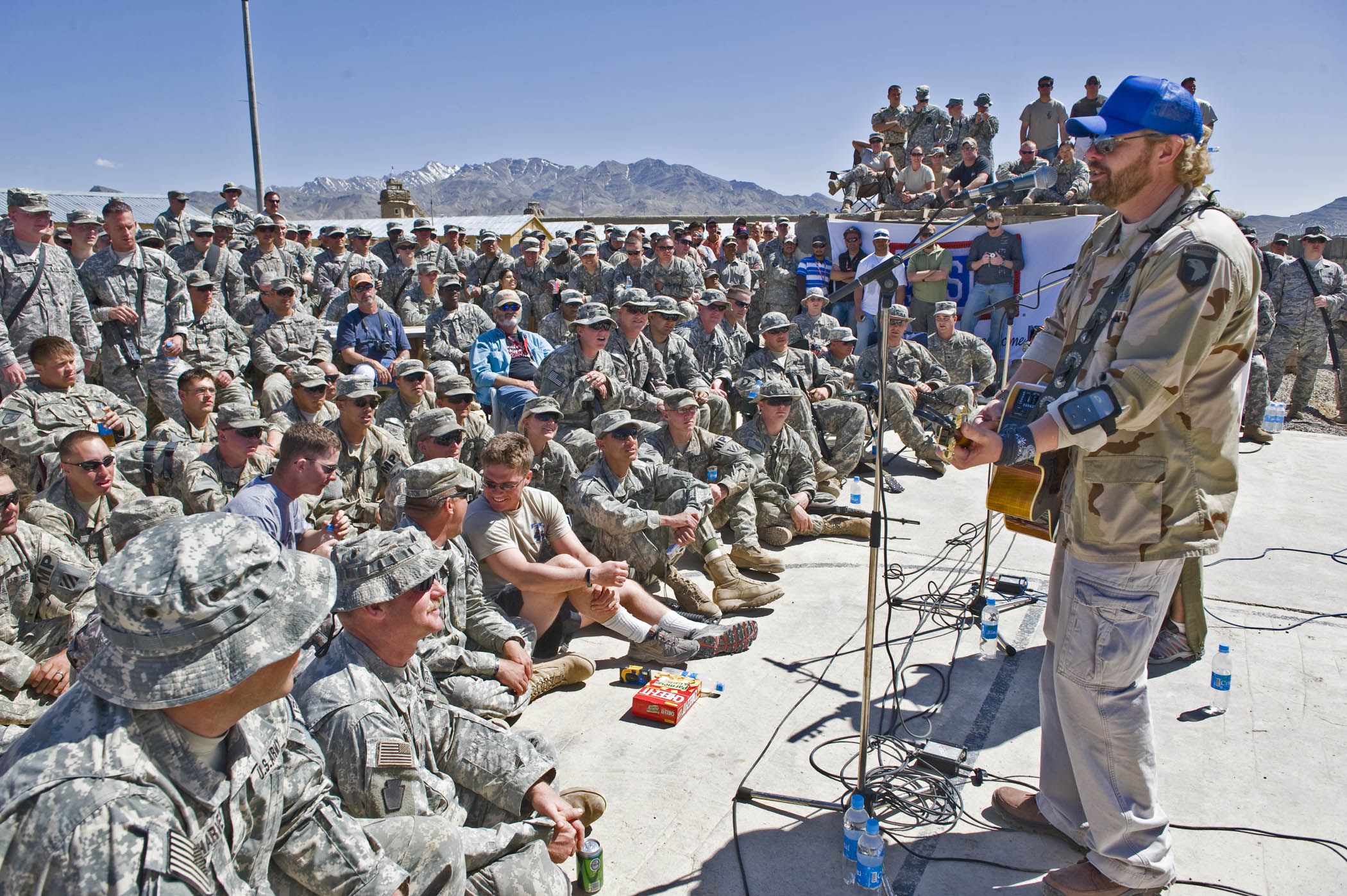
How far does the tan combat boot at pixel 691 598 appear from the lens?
17.6 ft

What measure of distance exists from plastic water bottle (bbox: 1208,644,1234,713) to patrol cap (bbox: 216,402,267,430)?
17.4ft

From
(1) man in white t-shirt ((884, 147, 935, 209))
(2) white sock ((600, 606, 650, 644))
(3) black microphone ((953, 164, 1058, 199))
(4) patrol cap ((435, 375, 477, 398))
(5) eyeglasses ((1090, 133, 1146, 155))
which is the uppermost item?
(1) man in white t-shirt ((884, 147, 935, 209))

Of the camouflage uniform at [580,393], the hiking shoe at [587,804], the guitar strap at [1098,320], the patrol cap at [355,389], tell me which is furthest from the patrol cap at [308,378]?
the guitar strap at [1098,320]

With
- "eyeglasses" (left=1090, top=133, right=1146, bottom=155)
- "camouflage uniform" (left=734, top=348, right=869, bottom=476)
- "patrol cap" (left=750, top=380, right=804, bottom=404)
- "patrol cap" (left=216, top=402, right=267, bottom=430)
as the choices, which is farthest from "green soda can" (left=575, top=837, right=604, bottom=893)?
"camouflage uniform" (left=734, top=348, right=869, bottom=476)

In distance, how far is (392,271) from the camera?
10.2 meters

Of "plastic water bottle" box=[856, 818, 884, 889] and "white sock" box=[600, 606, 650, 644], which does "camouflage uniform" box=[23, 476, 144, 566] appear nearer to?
"white sock" box=[600, 606, 650, 644]

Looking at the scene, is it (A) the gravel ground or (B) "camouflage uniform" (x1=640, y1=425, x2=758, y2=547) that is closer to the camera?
(B) "camouflage uniform" (x1=640, y1=425, x2=758, y2=547)

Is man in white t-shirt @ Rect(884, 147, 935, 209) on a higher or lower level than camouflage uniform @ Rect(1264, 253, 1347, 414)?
higher

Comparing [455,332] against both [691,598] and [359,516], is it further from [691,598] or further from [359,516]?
[691,598]

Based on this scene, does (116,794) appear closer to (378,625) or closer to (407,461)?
(378,625)

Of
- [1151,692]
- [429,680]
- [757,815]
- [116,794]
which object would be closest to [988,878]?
[757,815]

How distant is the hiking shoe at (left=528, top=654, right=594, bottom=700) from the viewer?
429cm

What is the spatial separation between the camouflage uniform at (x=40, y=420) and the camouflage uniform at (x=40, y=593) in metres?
1.06

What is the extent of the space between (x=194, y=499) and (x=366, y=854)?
12.2ft
